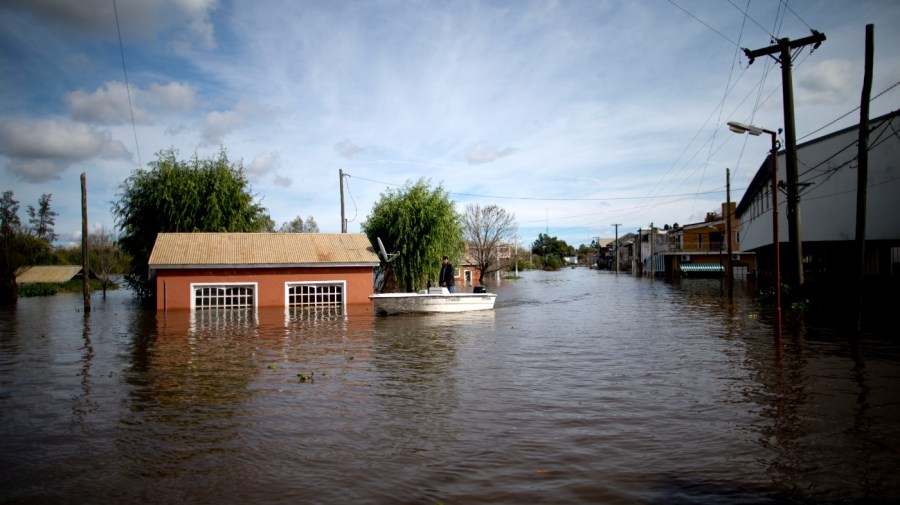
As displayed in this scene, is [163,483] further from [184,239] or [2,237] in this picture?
[2,237]

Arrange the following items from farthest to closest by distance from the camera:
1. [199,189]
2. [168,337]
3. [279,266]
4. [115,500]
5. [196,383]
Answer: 1. [199,189]
2. [279,266]
3. [168,337]
4. [196,383]
5. [115,500]

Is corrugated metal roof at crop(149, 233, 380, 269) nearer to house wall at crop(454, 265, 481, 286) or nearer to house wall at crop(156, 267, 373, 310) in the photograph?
house wall at crop(156, 267, 373, 310)

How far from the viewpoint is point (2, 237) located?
3553 cm

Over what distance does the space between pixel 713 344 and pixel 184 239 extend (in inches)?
917

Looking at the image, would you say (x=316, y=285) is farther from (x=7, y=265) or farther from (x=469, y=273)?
(x=469, y=273)

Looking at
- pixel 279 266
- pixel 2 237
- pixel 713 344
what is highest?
pixel 2 237

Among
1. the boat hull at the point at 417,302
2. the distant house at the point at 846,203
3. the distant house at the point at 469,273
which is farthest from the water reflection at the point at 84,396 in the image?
the distant house at the point at 469,273

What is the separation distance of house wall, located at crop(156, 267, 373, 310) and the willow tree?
509cm

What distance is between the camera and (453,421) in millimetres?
7551

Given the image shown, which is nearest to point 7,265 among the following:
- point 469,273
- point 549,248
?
point 469,273

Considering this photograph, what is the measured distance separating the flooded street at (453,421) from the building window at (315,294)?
11781 mm

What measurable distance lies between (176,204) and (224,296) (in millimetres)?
7161

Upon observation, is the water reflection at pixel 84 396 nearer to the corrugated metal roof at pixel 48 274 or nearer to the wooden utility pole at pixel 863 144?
the wooden utility pole at pixel 863 144

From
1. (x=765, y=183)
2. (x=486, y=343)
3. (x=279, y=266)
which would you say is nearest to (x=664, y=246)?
(x=765, y=183)
